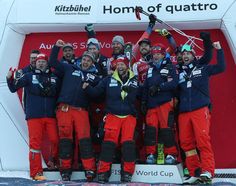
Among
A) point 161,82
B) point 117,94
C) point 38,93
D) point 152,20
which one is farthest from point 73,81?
point 152,20

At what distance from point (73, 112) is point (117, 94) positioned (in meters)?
0.55

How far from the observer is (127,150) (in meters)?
5.16

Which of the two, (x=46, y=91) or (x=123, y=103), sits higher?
(x=46, y=91)

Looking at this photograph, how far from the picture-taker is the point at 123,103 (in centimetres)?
528

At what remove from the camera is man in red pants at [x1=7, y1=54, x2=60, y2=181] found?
555 centimetres

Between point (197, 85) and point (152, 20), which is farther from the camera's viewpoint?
point (152, 20)

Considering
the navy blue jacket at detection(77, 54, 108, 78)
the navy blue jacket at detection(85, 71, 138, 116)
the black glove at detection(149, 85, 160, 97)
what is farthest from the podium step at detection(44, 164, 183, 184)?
the navy blue jacket at detection(77, 54, 108, 78)

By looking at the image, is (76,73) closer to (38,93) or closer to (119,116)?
(38,93)

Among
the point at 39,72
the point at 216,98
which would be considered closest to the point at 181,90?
the point at 216,98

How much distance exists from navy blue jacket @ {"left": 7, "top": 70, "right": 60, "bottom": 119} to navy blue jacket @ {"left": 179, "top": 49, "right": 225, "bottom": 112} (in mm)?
1499

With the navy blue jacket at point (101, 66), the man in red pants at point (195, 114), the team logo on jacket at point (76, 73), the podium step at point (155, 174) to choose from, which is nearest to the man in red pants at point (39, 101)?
the team logo on jacket at point (76, 73)

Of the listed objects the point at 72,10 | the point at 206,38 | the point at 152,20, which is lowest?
the point at 206,38

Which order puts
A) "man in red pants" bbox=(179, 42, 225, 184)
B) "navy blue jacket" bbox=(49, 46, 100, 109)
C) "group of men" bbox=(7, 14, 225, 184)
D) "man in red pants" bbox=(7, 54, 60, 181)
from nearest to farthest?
"man in red pants" bbox=(179, 42, 225, 184) → "group of men" bbox=(7, 14, 225, 184) → "navy blue jacket" bbox=(49, 46, 100, 109) → "man in red pants" bbox=(7, 54, 60, 181)

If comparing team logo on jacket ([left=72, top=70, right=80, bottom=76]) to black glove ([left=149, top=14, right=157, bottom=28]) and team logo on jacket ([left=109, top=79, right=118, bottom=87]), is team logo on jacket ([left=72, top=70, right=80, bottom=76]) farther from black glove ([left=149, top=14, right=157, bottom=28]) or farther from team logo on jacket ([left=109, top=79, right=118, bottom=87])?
black glove ([left=149, top=14, right=157, bottom=28])
